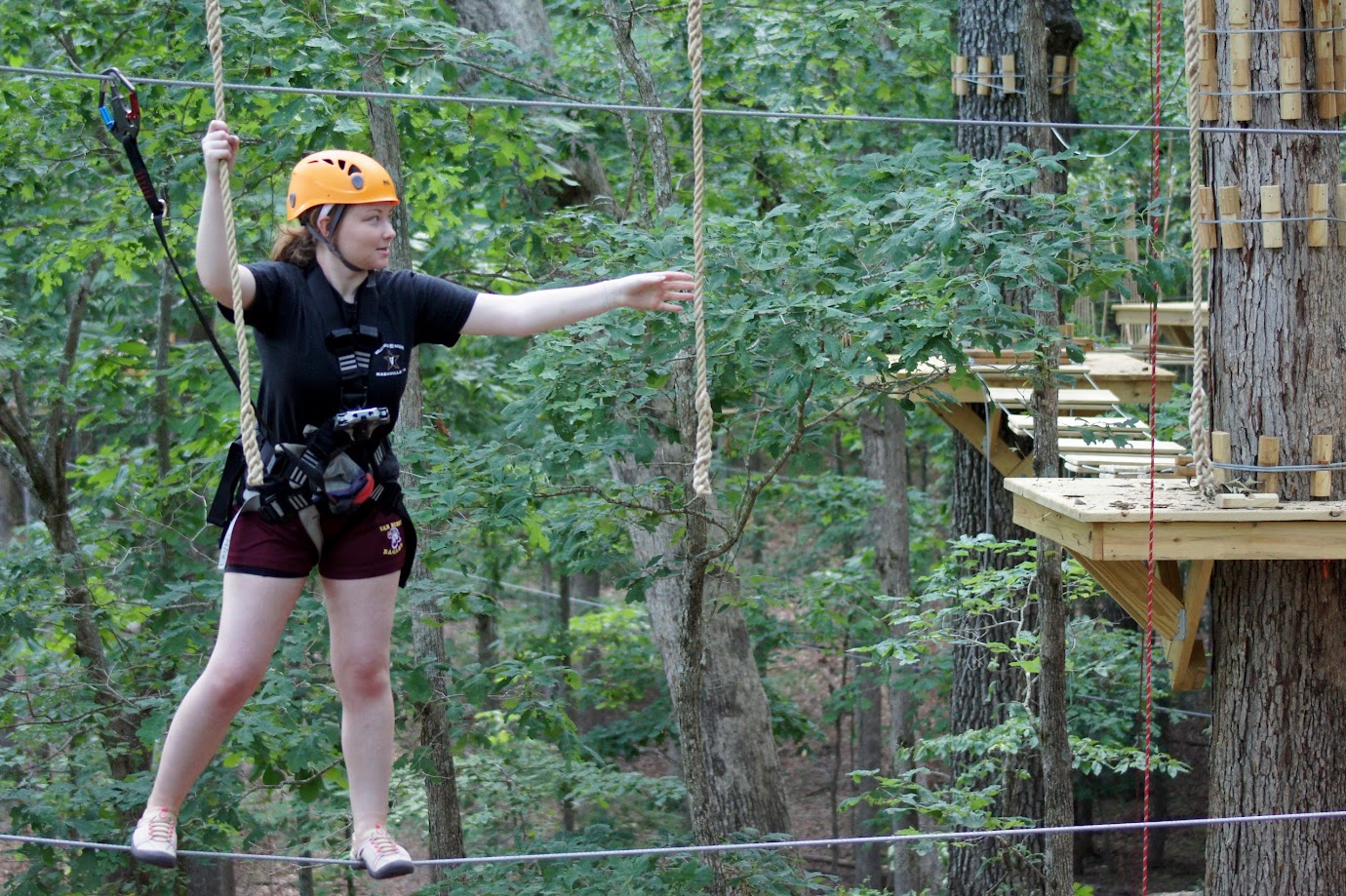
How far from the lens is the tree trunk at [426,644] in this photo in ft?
17.0

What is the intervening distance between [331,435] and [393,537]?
10.3 inches

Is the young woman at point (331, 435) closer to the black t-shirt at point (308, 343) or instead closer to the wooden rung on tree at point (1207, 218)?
the black t-shirt at point (308, 343)

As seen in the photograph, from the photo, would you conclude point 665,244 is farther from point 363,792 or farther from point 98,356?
point 98,356

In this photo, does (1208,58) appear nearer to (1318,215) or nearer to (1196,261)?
(1318,215)

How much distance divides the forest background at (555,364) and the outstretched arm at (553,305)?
533mm

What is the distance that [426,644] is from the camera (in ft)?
17.6

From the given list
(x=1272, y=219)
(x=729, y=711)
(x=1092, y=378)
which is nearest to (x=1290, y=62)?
(x=1272, y=219)

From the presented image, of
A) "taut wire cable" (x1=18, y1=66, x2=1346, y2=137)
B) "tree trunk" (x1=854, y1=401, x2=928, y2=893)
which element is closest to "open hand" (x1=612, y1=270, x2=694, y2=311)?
"taut wire cable" (x1=18, y1=66, x2=1346, y2=137)

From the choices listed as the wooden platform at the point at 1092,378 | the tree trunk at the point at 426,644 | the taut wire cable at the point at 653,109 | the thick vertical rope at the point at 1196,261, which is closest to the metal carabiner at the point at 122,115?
the taut wire cable at the point at 653,109

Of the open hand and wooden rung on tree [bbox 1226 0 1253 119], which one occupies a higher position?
wooden rung on tree [bbox 1226 0 1253 119]

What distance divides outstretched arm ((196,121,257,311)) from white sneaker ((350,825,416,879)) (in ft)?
3.59

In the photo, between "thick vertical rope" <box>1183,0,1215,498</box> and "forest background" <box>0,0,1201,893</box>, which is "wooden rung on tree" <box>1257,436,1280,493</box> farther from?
"forest background" <box>0,0,1201,893</box>

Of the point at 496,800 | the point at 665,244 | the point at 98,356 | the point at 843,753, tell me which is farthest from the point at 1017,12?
the point at 843,753

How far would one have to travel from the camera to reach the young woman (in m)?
2.35
